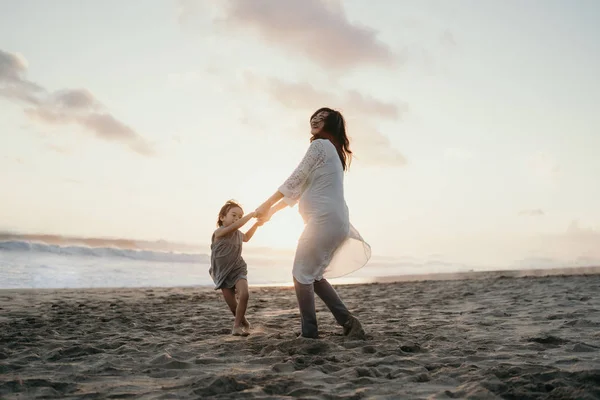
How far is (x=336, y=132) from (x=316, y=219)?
35.9 inches

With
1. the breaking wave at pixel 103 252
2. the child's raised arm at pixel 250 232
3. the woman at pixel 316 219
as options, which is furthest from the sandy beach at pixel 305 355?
the breaking wave at pixel 103 252

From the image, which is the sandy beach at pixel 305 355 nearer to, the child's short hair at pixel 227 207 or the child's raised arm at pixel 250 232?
the child's raised arm at pixel 250 232

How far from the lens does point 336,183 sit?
429cm

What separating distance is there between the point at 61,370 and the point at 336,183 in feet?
8.44

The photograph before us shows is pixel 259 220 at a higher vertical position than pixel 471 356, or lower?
higher

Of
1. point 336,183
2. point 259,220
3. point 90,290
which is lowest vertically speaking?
point 90,290

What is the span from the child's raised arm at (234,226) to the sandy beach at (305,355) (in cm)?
103

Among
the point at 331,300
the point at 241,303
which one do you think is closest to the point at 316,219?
the point at 331,300

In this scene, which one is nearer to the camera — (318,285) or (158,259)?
(318,285)

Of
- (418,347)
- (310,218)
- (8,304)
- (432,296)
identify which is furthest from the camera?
(432,296)

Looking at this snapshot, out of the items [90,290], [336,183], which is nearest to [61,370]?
[336,183]

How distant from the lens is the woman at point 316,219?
418cm

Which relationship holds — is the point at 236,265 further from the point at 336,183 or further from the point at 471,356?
the point at 471,356

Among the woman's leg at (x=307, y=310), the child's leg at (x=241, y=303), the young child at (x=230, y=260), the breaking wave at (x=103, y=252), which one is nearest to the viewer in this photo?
the woman's leg at (x=307, y=310)
